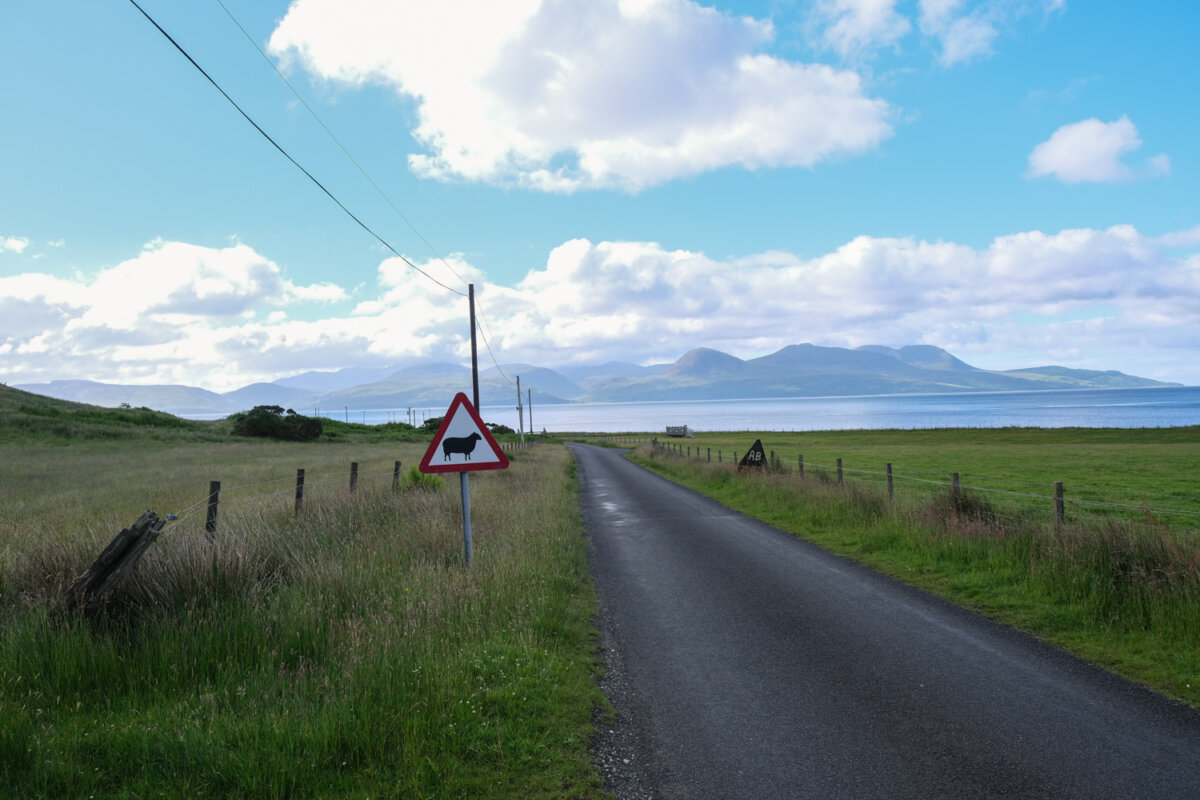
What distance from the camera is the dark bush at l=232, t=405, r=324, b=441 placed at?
6506 centimetres

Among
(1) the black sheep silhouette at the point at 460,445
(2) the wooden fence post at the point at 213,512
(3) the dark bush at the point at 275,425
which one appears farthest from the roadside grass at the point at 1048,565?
(3) the dark bush at the point at 275,425

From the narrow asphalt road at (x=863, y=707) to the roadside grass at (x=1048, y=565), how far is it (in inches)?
19.7

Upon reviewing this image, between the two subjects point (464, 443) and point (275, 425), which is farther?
point (275, 425)

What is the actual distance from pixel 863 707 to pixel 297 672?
4.33 metres

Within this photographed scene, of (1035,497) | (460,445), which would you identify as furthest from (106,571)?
(1035,497)

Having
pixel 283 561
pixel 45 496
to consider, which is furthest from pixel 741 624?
pixel 45 496

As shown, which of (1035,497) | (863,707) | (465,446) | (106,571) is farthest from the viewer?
(1035,497)

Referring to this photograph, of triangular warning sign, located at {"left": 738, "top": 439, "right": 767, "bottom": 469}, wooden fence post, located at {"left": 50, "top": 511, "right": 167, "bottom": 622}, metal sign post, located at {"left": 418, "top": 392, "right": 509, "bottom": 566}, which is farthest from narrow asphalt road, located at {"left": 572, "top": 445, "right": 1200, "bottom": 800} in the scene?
triangular warning sign, located at {"left": 738, "top": 439, "right": 767, "bottom": 469}

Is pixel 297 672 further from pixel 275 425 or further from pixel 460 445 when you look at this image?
pixel 275 425

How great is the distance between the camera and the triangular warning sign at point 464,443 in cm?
789

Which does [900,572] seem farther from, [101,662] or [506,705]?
[101,662]

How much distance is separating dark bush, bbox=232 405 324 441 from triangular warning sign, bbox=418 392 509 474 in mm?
63963

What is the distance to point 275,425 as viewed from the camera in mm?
66375

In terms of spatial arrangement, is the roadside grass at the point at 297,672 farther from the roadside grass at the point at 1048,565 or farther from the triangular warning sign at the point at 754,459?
the triangular warning sign at the point at 754,459
